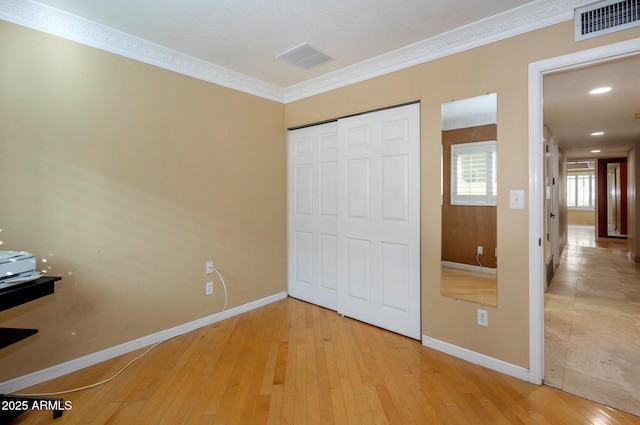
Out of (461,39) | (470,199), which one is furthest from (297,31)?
(470,199)

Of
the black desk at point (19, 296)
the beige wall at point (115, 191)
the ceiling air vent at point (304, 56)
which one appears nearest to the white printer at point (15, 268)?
the black desk at point (19, 296)

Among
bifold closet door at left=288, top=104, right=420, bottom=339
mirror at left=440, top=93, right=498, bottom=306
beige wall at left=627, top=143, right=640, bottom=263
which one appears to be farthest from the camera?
beige wall at left=627, top=143, right=640, bottom=263

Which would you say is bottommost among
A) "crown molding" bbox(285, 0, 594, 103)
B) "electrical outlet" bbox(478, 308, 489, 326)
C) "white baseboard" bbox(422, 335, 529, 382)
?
"white baseboard" bbox(422, 335, 529, 382)

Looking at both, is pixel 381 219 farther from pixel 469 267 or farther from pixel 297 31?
pixel 297 31

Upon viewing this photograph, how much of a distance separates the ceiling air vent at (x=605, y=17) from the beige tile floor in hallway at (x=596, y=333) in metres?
2.31

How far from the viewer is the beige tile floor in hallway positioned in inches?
81.7

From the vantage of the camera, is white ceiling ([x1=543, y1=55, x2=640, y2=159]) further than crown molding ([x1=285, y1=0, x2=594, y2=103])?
Yes

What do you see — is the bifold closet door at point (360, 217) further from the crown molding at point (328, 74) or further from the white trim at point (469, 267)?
the crown molding at point (328, 74)

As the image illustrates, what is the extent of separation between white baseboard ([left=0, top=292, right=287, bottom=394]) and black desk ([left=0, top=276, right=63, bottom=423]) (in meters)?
0.34

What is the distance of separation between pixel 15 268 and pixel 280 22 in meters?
2.36

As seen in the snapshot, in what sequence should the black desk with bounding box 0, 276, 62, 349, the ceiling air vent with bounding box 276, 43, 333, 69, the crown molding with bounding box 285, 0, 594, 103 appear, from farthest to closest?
the ceiling air vent with bounding box 276, 43, 333, 69, the crown molding with bounding box 285, 0, 594, 103, the black desk with bounding box 0, 276, 62, 349

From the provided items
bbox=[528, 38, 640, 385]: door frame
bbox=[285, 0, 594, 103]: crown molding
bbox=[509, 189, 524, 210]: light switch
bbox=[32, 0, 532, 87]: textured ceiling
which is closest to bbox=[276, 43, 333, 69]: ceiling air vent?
bbox=[32, 0, 532, 87]: textured ceiling

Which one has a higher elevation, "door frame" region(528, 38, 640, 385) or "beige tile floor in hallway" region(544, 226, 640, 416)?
"door frame" region(528, 38, 640, 385)

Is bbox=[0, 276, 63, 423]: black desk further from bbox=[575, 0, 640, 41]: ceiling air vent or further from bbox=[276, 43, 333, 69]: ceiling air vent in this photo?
bbox=[575, 0, 640, 41]: ceiling air vent
